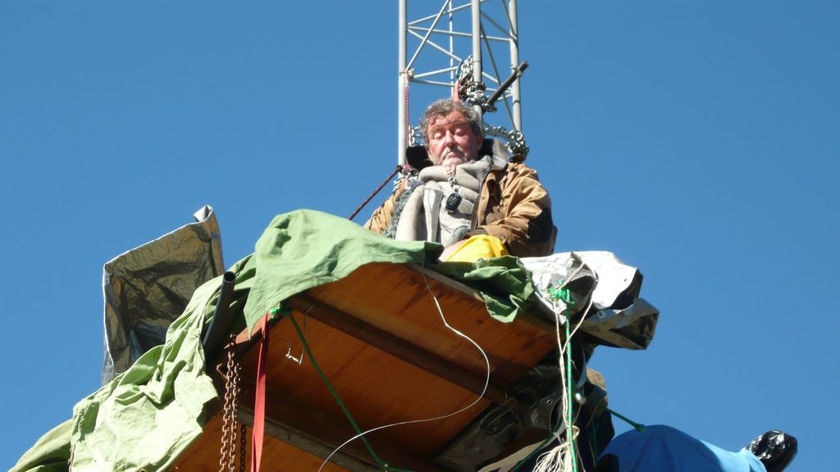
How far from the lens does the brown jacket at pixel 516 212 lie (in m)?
8.82

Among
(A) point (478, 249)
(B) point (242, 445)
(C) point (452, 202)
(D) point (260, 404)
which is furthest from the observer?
(C) point (452, 202)

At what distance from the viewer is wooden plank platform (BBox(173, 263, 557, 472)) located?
764 centimetres

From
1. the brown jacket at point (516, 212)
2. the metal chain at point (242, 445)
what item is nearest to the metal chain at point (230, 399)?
the metal chain at point (242, 445)

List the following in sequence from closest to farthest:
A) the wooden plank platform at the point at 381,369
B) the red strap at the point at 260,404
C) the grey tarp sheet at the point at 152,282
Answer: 1. the red strap at the point at 260,404
2. the wooden plank platform at the point at 381,369
3. the grey tarp sheet at the point at 152,282

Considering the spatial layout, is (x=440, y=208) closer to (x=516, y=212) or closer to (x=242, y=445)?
(x=516, y=212)

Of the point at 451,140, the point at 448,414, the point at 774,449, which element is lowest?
the point at 774,449

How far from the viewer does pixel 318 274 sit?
23.8 feet

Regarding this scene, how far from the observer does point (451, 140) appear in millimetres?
9930

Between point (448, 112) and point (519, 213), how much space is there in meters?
1.25

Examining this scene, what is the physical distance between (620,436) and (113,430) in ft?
9.97

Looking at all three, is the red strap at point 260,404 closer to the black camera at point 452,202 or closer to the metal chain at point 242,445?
the metal chain at point 242,445

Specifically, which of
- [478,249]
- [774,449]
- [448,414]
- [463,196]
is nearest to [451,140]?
[463,196]

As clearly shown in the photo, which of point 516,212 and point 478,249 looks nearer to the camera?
point 478,249

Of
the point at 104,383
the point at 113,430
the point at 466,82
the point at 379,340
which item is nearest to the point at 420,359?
the point at 379,340
